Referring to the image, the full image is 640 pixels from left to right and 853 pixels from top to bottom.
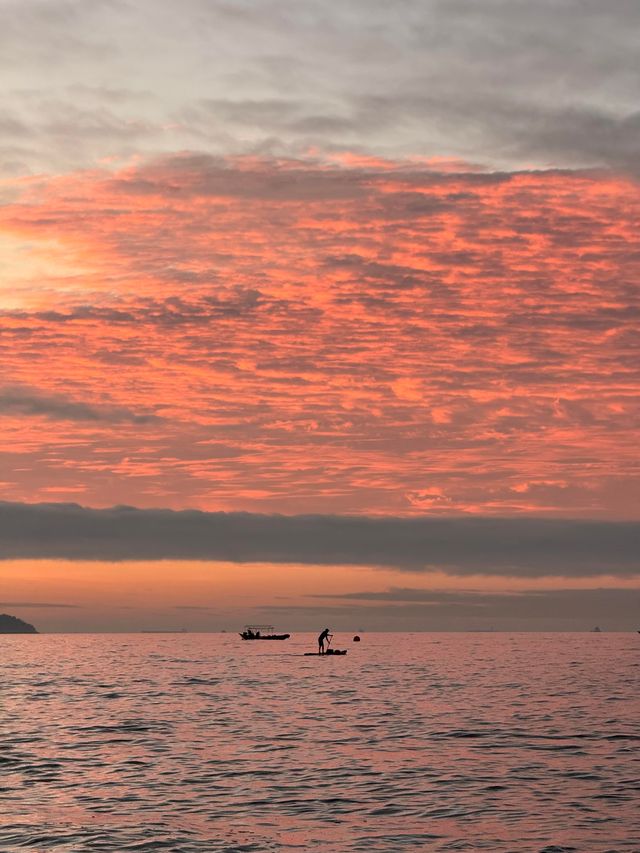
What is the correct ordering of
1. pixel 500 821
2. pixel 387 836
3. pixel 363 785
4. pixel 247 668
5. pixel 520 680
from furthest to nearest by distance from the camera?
pixel 247 668 → pixel 520 680 → pixel 363 785 → pixel 500 821 → pixel 387 836

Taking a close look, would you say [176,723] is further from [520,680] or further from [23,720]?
[520,680]

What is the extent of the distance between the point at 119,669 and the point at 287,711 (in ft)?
245

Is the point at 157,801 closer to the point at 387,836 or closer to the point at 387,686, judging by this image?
the point at 387,836

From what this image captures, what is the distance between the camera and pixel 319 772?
4316cm

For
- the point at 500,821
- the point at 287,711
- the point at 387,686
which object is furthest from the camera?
the point at 387,686

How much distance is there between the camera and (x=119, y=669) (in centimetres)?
14088

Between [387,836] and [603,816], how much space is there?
7.68 metres

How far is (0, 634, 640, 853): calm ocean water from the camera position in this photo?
31.5 m

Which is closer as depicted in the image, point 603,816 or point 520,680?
point 603,816

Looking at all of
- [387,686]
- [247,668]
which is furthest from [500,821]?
[247,668]

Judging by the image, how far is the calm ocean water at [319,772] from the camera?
3147 centimetres

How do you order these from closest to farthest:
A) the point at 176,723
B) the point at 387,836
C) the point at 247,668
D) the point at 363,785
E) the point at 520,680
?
the point at 387,836 < the point at 363,785 < the point at 176,723 < the point at 520,680 < the point at 247,668

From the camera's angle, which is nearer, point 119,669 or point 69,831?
point 69,831

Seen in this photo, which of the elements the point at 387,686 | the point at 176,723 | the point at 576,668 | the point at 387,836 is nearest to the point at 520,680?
the point at 387,686
